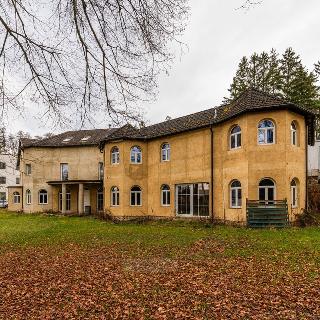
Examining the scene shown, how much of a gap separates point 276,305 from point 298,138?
1646 centimetres

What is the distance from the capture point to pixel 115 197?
3011 centimetres

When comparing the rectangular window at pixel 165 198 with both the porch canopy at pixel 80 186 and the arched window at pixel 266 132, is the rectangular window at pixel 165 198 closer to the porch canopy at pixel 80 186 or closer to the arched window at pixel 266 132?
the arched window at pixel 266 132

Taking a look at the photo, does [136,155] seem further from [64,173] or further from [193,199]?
[64,173]

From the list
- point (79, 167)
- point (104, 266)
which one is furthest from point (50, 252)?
point (79, 167)

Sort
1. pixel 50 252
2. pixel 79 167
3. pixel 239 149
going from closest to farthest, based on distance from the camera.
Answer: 1. pixel 50 252
2. pixel 239 149
3. pixel 79 167

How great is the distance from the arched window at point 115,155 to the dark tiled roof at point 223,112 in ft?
3.30

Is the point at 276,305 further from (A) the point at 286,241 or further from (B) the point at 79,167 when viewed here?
(B) the point at 79,167

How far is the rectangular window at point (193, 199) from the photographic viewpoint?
24.6 m

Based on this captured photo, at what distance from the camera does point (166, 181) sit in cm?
2786

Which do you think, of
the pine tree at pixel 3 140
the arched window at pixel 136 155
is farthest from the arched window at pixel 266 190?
the pine tree at pixel 3 140

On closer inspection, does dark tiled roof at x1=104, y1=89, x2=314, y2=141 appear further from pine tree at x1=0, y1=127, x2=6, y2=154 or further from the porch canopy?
pine tree at x1=0, y1=127, x2=6, y2=154

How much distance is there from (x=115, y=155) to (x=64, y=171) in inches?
502

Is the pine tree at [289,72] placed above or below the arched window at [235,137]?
above

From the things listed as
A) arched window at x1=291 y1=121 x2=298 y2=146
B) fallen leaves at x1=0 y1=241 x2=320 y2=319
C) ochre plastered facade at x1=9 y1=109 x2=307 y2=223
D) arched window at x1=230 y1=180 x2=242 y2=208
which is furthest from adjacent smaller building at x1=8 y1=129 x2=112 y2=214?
fallen leaves at x1=0 y1=241 x2=320 y2=319
